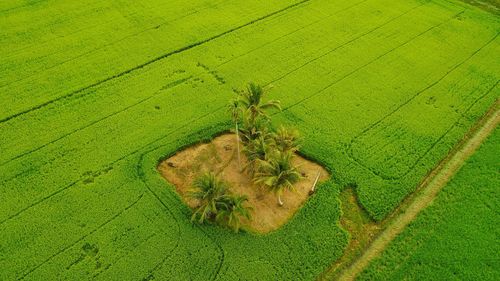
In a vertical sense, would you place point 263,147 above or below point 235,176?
above

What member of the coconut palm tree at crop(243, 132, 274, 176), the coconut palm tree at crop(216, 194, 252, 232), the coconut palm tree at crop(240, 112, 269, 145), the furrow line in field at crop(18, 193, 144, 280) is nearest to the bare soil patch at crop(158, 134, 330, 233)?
the coconut palm tree at crop(216, 194, 252, 232)

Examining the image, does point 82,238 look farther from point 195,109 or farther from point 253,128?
point 195,109

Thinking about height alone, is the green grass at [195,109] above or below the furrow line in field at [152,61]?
below

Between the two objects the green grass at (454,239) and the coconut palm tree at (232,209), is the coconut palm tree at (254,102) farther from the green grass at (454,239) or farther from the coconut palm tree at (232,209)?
the green grass at (454,239)

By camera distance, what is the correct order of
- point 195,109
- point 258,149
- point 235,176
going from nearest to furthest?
point 258,149 → point 235,176 → point 195,109

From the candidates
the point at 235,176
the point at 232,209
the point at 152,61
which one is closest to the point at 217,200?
the point at 232,209

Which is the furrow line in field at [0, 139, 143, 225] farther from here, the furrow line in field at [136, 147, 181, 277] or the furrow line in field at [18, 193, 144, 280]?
the furrow line in field at [18, 193, 144, 280]

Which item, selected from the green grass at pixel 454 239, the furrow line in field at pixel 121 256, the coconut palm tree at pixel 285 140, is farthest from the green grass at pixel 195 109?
the coconut palm tree at pixel 285 140
